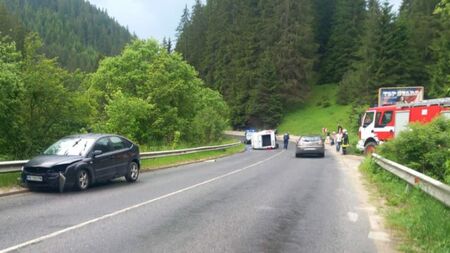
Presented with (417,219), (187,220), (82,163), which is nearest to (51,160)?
(82,163)

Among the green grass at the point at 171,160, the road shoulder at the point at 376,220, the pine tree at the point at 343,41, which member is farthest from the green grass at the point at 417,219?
the pine tree at the point at 343,41

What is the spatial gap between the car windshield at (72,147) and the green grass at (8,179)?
1.04m

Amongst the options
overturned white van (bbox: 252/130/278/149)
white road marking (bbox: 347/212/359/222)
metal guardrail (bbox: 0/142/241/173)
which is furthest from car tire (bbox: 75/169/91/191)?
overturned white van (bbox: 252/130/278/149)

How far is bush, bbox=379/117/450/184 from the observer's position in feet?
46.2

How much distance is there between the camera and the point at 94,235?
286 inches

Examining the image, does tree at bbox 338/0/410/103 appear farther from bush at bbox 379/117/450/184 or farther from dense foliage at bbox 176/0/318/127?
bush at bbox 379/117/450/184

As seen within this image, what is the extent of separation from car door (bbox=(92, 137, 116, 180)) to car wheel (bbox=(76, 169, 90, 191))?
35cm

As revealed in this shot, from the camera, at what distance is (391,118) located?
1095 inches

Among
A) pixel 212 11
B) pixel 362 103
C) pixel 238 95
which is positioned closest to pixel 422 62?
pixel 362 103

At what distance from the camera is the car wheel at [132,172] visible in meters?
15.5

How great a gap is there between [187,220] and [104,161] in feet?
19.9

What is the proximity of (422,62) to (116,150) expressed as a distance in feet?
214

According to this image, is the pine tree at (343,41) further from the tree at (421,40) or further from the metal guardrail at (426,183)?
the metal guardrail at (426,183)

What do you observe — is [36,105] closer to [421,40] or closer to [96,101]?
[96,101]
